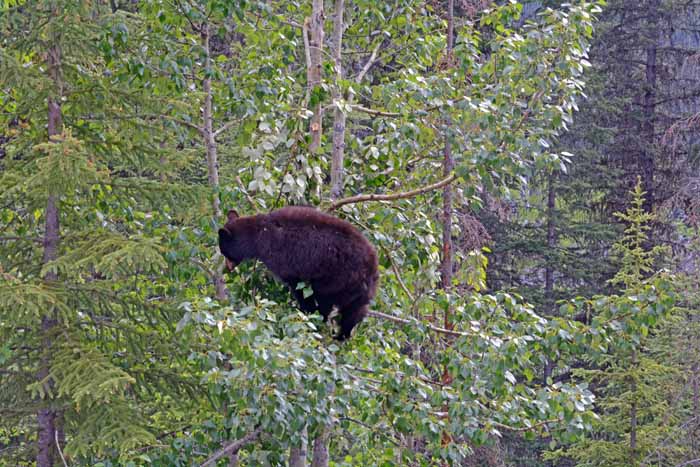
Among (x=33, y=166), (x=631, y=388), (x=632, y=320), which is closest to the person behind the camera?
(x=632, y=320)

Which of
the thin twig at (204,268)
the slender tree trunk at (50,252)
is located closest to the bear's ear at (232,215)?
the thin twig at (204,268)

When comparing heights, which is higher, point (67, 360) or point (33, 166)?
point (33, 166)

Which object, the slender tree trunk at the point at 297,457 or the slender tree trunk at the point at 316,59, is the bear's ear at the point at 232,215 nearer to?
the slender tree trunk at the point at 316,59

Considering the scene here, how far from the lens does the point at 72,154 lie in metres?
5.79

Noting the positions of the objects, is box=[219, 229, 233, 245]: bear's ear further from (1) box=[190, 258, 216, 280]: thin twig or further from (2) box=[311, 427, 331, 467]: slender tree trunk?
(2) box=[311, 427, 331, 467]: slender tree trunk

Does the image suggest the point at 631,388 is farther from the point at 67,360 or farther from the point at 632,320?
the point at 67,360

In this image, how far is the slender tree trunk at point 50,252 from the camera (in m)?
6.56

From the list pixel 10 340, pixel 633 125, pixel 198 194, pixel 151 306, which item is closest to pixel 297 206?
pixel 198 194

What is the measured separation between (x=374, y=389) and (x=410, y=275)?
1649mm

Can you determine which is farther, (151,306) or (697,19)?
(697,19)

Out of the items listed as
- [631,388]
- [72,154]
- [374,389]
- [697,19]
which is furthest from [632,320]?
[697,19]

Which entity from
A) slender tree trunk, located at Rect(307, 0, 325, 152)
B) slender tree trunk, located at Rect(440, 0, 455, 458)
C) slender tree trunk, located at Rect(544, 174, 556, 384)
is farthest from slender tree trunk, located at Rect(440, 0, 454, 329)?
slender tree trunk, located at Rect(544, 174, 556, 384)

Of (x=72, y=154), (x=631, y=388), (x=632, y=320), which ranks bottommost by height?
(x=631, y=388)

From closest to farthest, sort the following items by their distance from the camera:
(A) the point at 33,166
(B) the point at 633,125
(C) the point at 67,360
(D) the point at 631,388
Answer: (C) the point at 67,360 < (A) the point at 33,166 < (D) the point at 631,388 < (B) the point at 633,125
